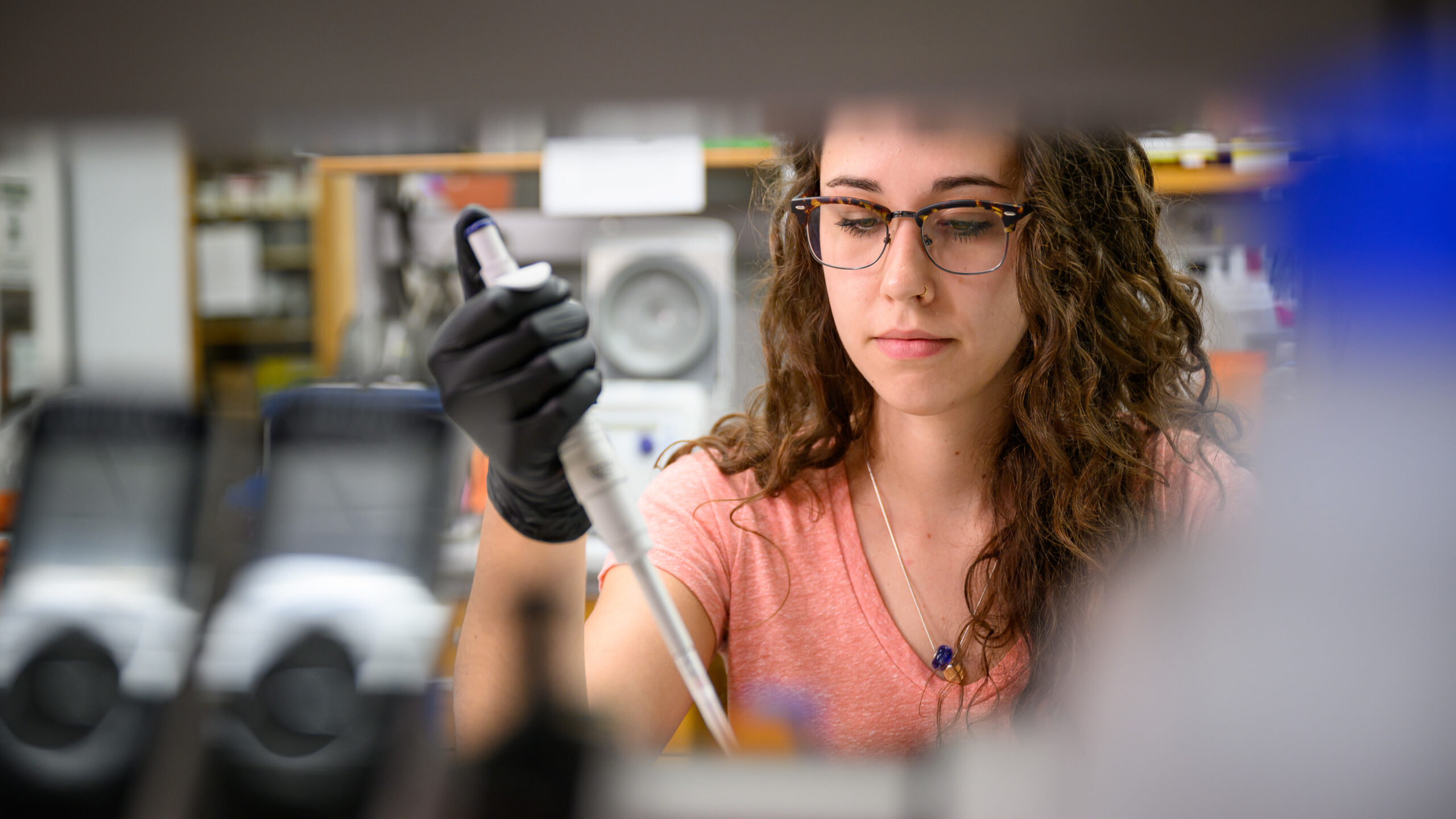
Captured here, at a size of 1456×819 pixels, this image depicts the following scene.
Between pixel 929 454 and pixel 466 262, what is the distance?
0.83 metres

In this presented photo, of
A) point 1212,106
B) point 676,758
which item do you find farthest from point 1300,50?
point 676,758

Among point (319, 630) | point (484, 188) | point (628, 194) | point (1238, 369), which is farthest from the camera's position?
point (484, 188)

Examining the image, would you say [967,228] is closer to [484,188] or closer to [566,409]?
[566,409]

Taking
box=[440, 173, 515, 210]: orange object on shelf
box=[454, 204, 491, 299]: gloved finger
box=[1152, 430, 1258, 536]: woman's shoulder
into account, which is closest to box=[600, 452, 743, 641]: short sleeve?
box=[1152, 430, 1258, 536]: woman's shoulder

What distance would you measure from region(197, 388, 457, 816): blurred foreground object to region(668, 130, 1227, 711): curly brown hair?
65 centimetres

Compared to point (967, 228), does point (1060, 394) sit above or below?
below

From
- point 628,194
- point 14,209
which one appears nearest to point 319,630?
point 14,209

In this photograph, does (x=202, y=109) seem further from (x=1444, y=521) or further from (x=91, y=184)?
(x=1444, y=521)

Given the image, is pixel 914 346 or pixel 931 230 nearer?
pixel 931 230

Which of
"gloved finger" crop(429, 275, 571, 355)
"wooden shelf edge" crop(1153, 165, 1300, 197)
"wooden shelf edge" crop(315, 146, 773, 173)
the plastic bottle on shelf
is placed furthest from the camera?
"wooden shelf edge" crop(315, 146, 773, 173)

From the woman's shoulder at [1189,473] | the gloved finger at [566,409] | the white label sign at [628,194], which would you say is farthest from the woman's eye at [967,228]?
the white label sign at [628,194]

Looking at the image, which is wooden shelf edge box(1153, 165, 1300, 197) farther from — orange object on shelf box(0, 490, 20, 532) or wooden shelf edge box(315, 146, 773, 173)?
orange object on shelf box(0, 490, 20, 532)

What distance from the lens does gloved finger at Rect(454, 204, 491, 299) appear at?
43 cm

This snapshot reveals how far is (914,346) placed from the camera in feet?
3.06
